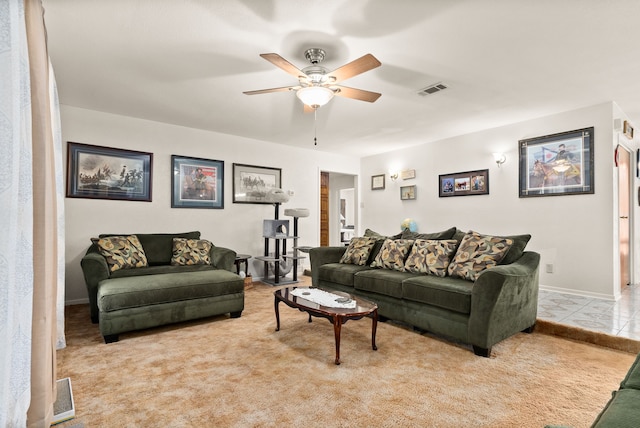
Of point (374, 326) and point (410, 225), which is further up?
point (410, 225)

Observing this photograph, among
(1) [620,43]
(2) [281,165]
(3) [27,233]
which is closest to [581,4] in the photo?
(1) [620,43]

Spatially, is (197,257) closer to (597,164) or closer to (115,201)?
(115,201)

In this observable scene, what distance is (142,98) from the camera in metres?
3.80

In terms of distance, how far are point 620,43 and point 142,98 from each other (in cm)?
463

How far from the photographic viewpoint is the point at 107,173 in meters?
4.29

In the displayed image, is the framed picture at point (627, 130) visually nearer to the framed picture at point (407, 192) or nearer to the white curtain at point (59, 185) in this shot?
the framed picture at point (407, 192)

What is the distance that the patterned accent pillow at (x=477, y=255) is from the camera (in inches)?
114

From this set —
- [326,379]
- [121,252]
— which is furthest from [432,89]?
[121,252]

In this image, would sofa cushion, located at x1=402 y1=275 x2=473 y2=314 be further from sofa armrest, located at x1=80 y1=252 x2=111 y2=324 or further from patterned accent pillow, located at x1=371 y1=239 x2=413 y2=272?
sofa armrest, located at x1=80 y1=252 x2=111 y2=324

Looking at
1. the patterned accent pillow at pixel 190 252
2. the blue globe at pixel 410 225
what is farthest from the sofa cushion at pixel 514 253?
the patterned accent pillow at pixel 190 252

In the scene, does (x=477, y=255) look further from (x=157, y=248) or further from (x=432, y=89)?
(x=157, y=248)

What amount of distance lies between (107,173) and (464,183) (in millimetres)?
5252

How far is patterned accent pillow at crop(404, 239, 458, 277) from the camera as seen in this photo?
126 inches

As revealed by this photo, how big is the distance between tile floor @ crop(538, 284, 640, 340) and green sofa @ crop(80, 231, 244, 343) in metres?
3.21
